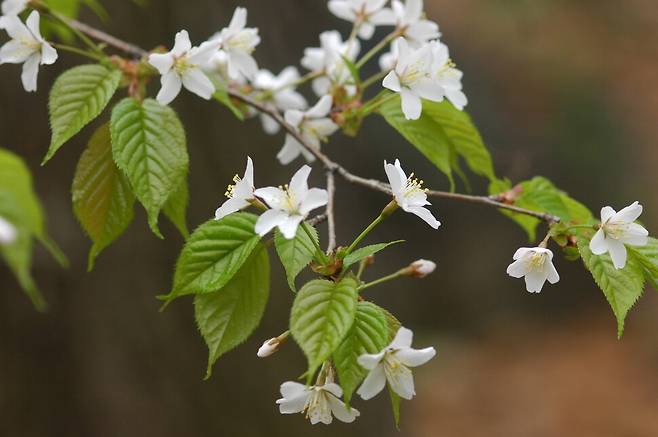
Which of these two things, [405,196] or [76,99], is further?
[76,99]

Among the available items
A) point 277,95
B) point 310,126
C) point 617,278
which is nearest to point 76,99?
point 310,126

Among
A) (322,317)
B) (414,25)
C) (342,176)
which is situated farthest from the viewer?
(414,25)

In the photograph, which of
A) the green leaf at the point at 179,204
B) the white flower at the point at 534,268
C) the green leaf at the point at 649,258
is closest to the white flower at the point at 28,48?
the green leaf at the point at 179,204

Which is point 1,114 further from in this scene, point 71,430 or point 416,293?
point 416,293

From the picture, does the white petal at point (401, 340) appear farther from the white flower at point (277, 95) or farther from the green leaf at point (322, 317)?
the white flower at point (277, 95)

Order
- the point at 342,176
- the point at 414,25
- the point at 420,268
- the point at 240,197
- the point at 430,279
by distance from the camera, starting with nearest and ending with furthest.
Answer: the point at 240,197 < the point at 420,268 < the point at 342,176 < the point at 414,25 < the point at 430,279

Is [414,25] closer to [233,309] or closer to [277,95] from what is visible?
[277,95]
